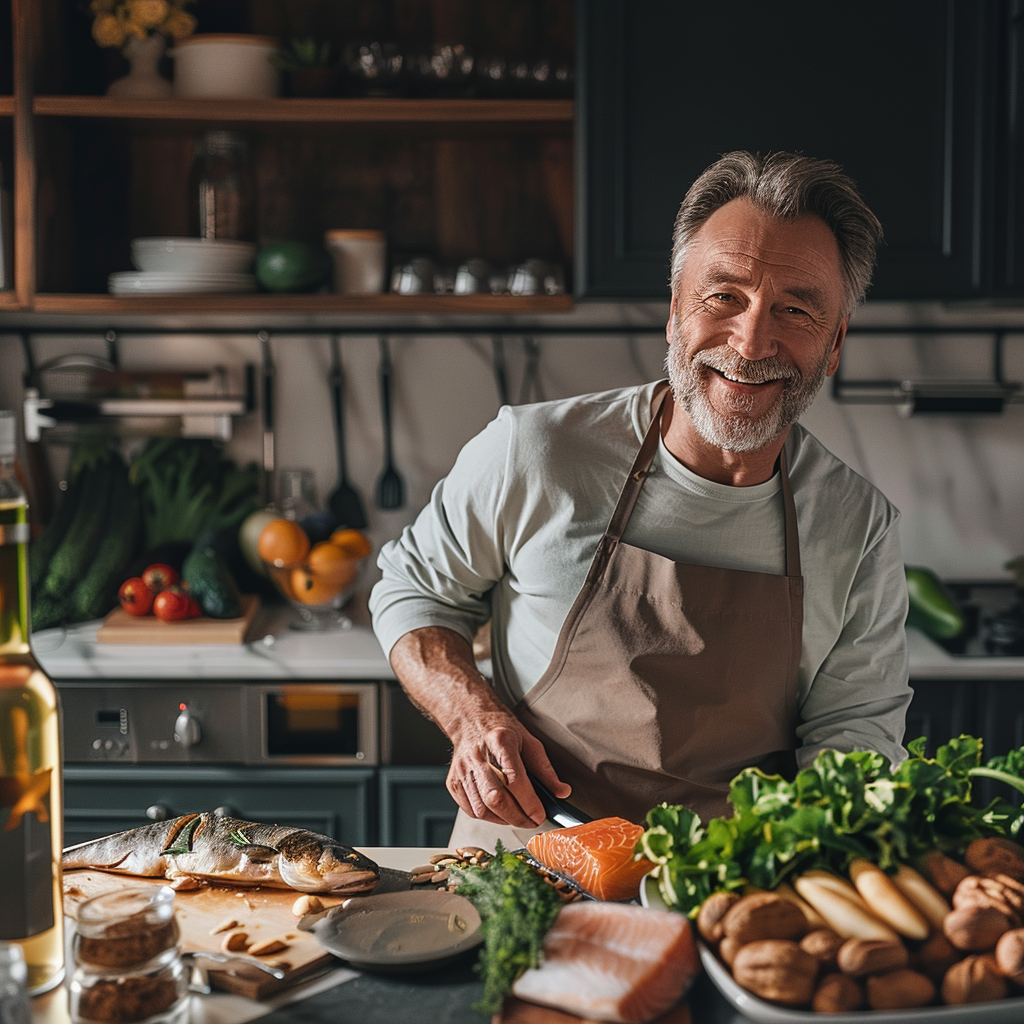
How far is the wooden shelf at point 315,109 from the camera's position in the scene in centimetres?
241

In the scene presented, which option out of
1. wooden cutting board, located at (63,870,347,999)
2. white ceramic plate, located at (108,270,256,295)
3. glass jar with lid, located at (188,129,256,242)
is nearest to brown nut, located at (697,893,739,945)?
wooden cutting board, located at (63,870,347,999)

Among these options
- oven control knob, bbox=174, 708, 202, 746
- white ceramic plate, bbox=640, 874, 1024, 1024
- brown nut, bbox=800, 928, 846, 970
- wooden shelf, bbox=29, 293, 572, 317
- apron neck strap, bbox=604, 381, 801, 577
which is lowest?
oven control knob, bbox=174, 708, 202, 746

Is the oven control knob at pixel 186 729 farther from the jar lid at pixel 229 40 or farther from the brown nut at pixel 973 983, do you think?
the brown nut at pixel 973 983

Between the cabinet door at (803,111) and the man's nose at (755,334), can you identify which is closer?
the man's nose at (755,334)

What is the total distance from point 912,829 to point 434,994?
0.42 metres

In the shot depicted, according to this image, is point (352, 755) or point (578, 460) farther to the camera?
point (352, 755)

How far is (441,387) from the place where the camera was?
9.39ft

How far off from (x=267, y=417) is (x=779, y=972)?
2307 mm

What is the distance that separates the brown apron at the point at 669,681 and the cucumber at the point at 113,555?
1412 millimetres

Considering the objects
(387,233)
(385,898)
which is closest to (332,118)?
(387,233)

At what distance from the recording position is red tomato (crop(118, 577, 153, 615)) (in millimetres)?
2451

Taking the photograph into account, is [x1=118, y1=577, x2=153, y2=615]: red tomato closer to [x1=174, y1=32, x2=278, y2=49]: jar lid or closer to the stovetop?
[x1=174, y1=32, x2=278, y2=49]: jar lid

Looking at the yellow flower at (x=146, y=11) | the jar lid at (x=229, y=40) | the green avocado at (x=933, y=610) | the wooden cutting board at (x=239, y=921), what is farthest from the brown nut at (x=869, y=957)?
the yellow flower at (x=146, y=11)

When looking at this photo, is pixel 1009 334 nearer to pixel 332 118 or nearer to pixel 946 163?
pixel 946 163
